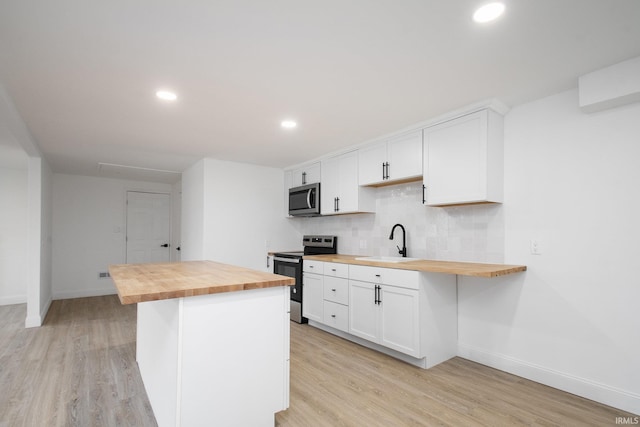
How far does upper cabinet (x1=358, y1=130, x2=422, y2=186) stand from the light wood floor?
1.76 meters

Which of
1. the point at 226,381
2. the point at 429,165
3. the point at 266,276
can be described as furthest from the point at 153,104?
the point at 429,165

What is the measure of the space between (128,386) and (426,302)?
243cm

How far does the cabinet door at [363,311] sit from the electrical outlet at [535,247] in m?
1.35

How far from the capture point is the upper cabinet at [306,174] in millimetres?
4541

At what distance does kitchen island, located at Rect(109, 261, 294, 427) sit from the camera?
1.56 metres

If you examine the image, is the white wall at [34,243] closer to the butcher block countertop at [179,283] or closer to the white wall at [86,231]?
the white wall at [86,231]

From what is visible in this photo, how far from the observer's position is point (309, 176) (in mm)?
4691

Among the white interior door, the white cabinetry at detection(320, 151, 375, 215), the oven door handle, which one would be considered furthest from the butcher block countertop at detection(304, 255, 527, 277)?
the white interior door

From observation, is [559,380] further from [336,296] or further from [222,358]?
[222,358]

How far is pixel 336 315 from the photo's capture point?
3.49m

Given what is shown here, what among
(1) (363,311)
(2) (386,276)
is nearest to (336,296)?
(1) (363,311)

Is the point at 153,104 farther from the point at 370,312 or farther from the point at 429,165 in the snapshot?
the point at 370,312

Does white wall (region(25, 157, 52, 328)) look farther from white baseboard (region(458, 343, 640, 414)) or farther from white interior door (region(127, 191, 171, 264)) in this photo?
white baseboard (region(458, 343, 640, 414))

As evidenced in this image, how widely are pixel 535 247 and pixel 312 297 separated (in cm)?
235
